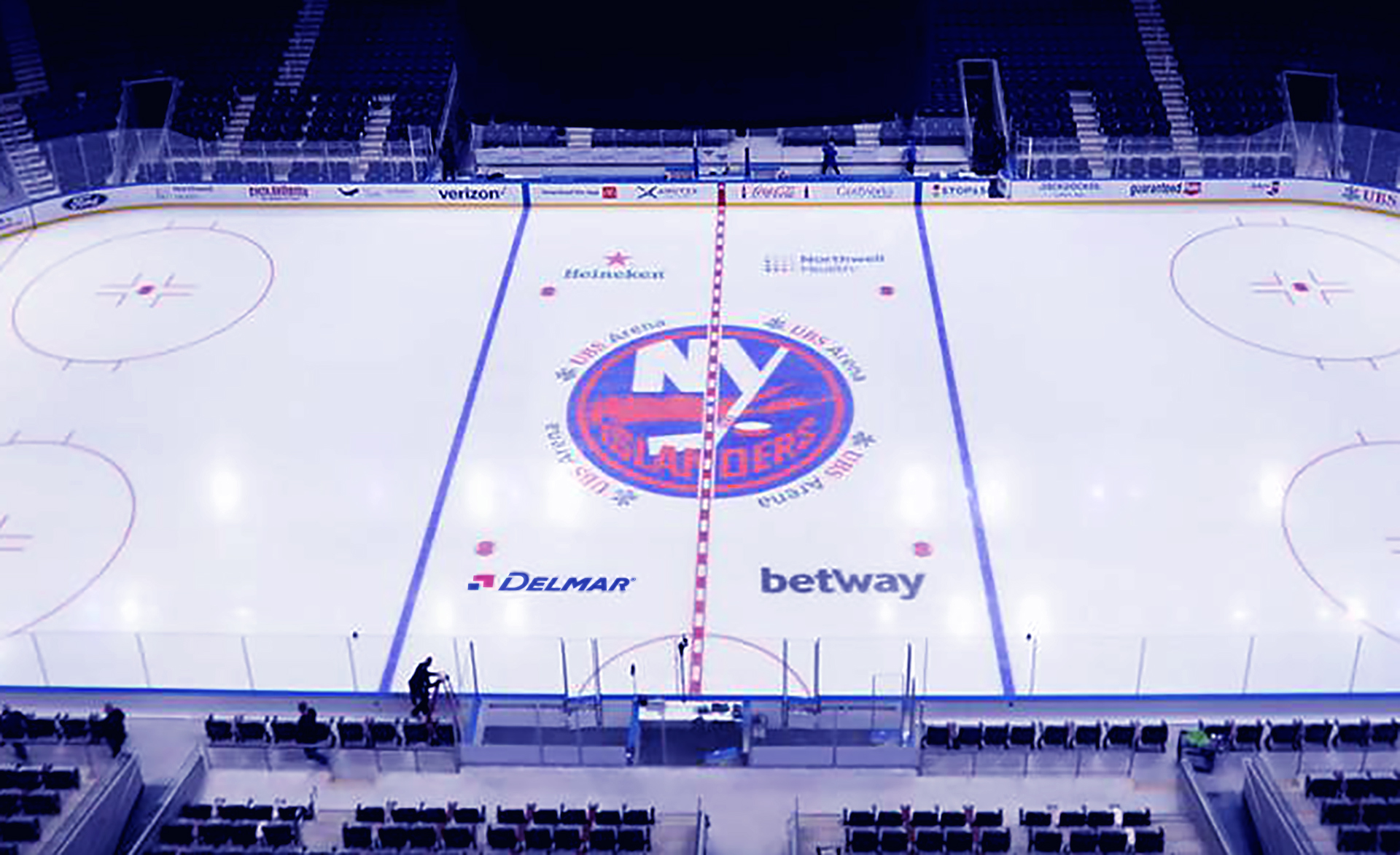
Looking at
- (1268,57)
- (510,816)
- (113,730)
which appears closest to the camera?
(510,816)

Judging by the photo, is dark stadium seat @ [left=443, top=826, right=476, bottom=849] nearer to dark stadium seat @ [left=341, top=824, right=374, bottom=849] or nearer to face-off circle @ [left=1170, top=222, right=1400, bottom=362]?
dark stadium seat @ [left=341, top=824, right=374, bottom=849]

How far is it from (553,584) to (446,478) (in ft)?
6.51

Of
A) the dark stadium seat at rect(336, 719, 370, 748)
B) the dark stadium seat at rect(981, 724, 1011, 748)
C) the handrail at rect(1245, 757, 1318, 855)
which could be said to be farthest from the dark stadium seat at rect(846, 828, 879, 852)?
the dark stadium seat at rect(336, 719, 370, 748)

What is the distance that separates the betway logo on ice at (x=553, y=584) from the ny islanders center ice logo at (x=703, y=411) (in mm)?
1381

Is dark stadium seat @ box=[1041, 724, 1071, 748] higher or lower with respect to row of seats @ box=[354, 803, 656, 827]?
higher

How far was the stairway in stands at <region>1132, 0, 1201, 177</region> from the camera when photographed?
1903 cm

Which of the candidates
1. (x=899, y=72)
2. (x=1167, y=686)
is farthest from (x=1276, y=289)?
(x=899, y=72)

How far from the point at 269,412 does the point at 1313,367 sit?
10.5 m

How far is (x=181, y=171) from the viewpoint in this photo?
19.5 metres

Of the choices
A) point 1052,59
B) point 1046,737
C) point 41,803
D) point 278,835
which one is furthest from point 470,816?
point 1052,59

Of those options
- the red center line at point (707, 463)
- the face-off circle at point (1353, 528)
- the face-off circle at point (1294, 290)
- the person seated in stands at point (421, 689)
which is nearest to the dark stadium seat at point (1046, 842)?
the red center line at point (707, 463)

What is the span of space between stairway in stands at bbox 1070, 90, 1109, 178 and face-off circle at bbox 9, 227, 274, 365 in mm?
10415

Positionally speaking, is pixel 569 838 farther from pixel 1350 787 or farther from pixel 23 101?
pixel 23 101

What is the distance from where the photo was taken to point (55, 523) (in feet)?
42.5
